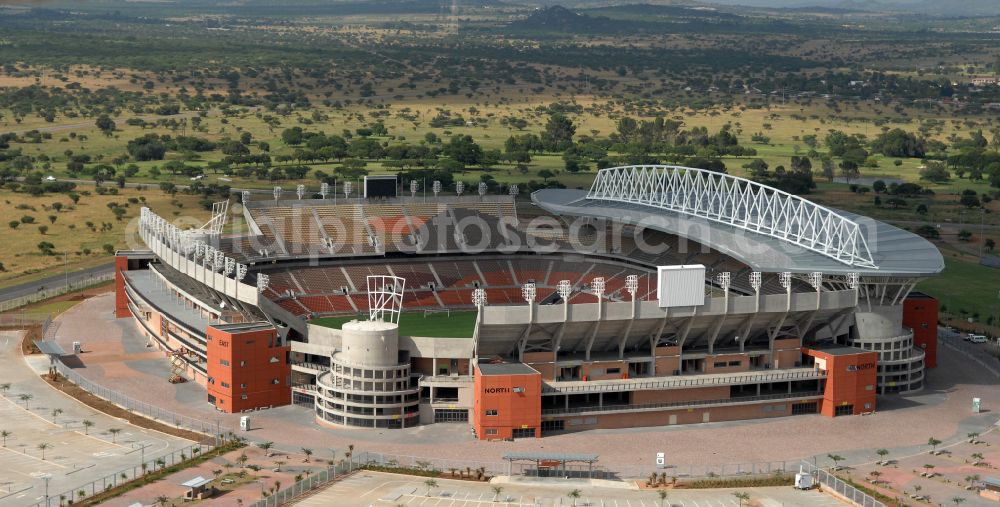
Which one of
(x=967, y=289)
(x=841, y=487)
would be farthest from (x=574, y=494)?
(x=967, y=289)

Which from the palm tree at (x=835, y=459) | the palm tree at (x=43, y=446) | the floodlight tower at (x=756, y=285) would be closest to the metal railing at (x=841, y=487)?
the palm tree at (x=835, y=459)

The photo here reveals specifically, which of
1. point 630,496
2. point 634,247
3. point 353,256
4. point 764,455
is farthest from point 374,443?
point 634,247

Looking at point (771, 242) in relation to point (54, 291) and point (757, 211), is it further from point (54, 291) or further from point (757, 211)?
point (54, 291)

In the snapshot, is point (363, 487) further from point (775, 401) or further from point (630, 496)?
point (775, 401)

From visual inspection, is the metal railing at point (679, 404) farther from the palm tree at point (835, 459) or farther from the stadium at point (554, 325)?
the palm tree at point (835, 459)

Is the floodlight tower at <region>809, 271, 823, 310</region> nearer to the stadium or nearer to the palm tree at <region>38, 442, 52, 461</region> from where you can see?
the stadium

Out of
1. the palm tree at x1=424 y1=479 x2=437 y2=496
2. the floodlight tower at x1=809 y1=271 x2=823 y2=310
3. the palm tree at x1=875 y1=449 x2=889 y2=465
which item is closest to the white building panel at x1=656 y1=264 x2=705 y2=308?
the floodlight tower at x1=809 y1=271 x2=823 y2=310
